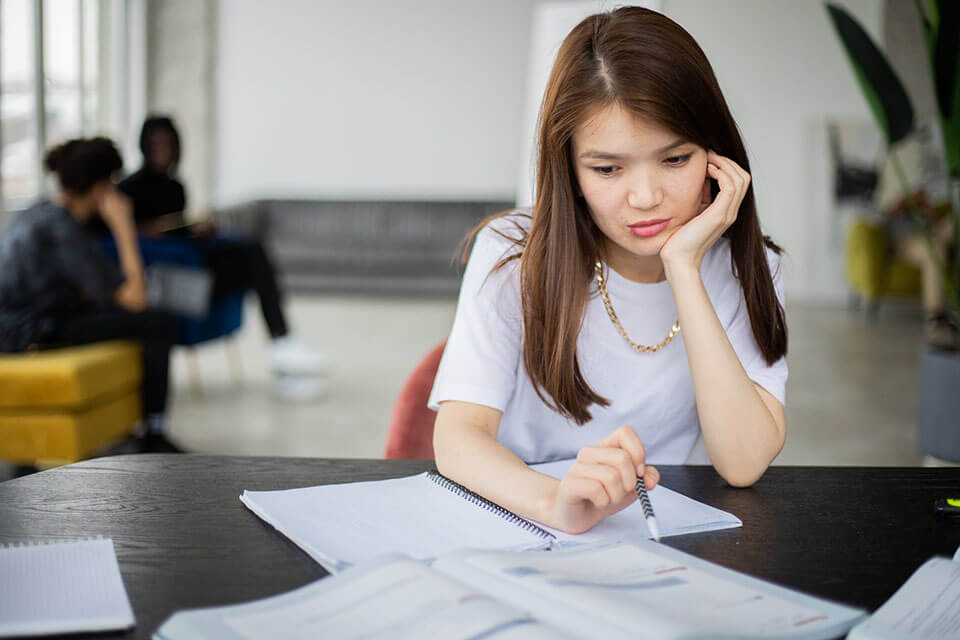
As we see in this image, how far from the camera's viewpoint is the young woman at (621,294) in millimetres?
1092

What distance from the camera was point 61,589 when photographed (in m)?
0.69

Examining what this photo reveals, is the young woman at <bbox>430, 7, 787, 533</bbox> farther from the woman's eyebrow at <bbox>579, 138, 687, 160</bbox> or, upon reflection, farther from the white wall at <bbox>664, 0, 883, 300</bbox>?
the white wall at <bbox>664, 0, 883, 300</bbox>

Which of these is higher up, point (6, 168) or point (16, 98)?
point (16, 98)

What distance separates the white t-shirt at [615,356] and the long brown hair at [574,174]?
0.03m

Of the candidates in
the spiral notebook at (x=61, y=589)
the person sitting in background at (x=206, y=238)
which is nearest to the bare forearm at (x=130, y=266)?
the person sitting in background at (x=206, y=238)

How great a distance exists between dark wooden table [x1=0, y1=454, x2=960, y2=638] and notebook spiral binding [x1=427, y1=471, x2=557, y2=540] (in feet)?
0.19

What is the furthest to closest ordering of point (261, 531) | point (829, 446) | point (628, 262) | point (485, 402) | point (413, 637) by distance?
point (829, 446) → point (628, 262) → point (485, 402) → point (261, 531) → point (413, 637)

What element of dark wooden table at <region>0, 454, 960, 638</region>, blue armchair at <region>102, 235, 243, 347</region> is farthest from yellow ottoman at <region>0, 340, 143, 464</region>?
dark wooden table at <region>0, 454, 960, 638</region>

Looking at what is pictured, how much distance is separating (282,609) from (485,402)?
1.77 feet

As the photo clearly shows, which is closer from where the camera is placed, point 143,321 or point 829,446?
point 143,321

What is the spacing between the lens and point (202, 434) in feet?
12.3

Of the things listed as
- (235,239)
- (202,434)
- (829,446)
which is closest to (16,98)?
(235,239)

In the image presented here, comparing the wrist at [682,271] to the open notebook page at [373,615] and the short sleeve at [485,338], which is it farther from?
the open notebook page at [373,615]

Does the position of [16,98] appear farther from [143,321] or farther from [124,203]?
[143,321]
